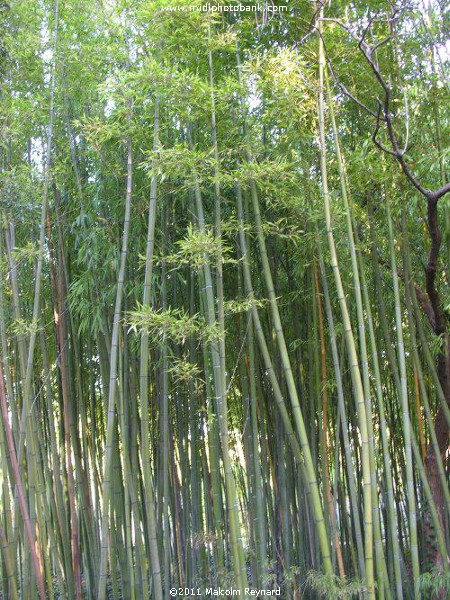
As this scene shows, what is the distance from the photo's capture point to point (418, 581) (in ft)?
11.7

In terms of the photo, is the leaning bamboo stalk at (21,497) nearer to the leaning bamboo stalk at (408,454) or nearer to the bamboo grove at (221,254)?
the bamboo grove at (221,254)

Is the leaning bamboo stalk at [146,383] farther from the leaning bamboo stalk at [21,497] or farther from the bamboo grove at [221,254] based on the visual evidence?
the leaning bamboo stalk at [21,497]

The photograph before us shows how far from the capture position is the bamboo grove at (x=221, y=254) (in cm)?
345

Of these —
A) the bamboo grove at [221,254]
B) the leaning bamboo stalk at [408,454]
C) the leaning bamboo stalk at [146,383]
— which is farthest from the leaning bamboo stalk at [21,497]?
the leaning bamboo stalk at [408,454]

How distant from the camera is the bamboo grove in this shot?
3.45m

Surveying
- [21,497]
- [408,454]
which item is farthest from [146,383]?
[408,454]

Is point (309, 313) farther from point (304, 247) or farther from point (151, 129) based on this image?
point (151, 129)

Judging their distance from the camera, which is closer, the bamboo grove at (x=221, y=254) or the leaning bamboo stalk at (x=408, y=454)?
the bamboo grove at (x=221, y=254)

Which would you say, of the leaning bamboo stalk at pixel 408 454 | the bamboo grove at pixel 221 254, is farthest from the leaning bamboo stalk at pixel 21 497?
the leaning bamboo stalk at pixel 408 454

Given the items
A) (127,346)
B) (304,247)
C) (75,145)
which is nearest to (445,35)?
(304,247)

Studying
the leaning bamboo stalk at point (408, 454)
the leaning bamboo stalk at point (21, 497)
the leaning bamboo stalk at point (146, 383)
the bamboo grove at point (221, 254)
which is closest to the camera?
the leaning bamboo stalk at point (146, 383)

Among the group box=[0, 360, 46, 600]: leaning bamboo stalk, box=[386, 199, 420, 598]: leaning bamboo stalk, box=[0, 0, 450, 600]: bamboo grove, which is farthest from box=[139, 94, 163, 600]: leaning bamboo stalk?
box=[386, 199, 420, 598]: leaning bamboo stalk

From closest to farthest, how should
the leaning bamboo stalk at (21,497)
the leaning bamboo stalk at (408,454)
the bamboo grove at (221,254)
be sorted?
the bamboo grove at (221,254), the leaning bamboo stalk at (408,454), the leaning bamboo stalk at (21,497)

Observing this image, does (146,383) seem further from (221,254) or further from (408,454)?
(408,454)
